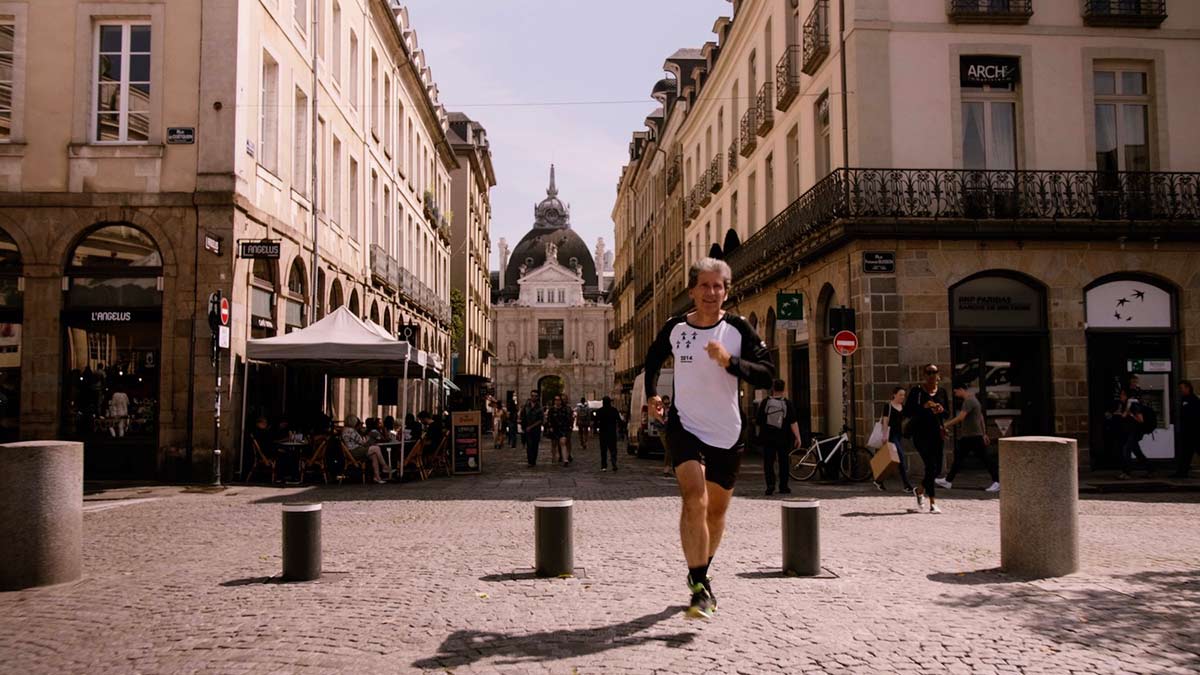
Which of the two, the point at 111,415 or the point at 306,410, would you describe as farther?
the point at 306,410

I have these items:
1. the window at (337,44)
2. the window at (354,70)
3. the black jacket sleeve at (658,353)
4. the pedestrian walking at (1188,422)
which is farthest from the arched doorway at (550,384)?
the black jacket sleeve at (658,353)

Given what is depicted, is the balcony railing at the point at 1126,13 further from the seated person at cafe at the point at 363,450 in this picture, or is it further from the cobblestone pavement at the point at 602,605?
the seated person at cafe at the point at 363,450

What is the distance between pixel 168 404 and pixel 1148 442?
695 inches

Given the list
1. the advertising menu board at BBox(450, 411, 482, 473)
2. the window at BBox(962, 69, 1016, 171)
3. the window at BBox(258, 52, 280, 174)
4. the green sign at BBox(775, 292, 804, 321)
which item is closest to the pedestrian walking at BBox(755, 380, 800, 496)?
the green sign at BBox(775, 292, 804, 321)

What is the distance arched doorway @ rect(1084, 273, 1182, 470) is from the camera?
67.0 feet

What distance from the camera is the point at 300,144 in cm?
2391

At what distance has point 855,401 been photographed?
66.3 ft

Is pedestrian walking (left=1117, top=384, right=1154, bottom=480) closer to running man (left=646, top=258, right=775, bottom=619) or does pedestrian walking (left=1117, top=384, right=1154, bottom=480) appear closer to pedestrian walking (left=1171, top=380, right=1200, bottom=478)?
pedestrian walking (left=1171, top=380, right=1200, bottom=478)

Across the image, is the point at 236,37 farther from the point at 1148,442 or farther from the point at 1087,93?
the point at 1148,442

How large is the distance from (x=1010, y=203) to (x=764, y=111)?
338 inches

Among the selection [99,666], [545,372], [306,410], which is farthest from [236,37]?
[545,372]

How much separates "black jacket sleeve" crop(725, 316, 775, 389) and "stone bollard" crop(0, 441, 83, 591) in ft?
15.9

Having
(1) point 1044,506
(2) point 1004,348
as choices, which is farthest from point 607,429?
(1) point 1044,506

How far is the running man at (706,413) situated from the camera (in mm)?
6113
